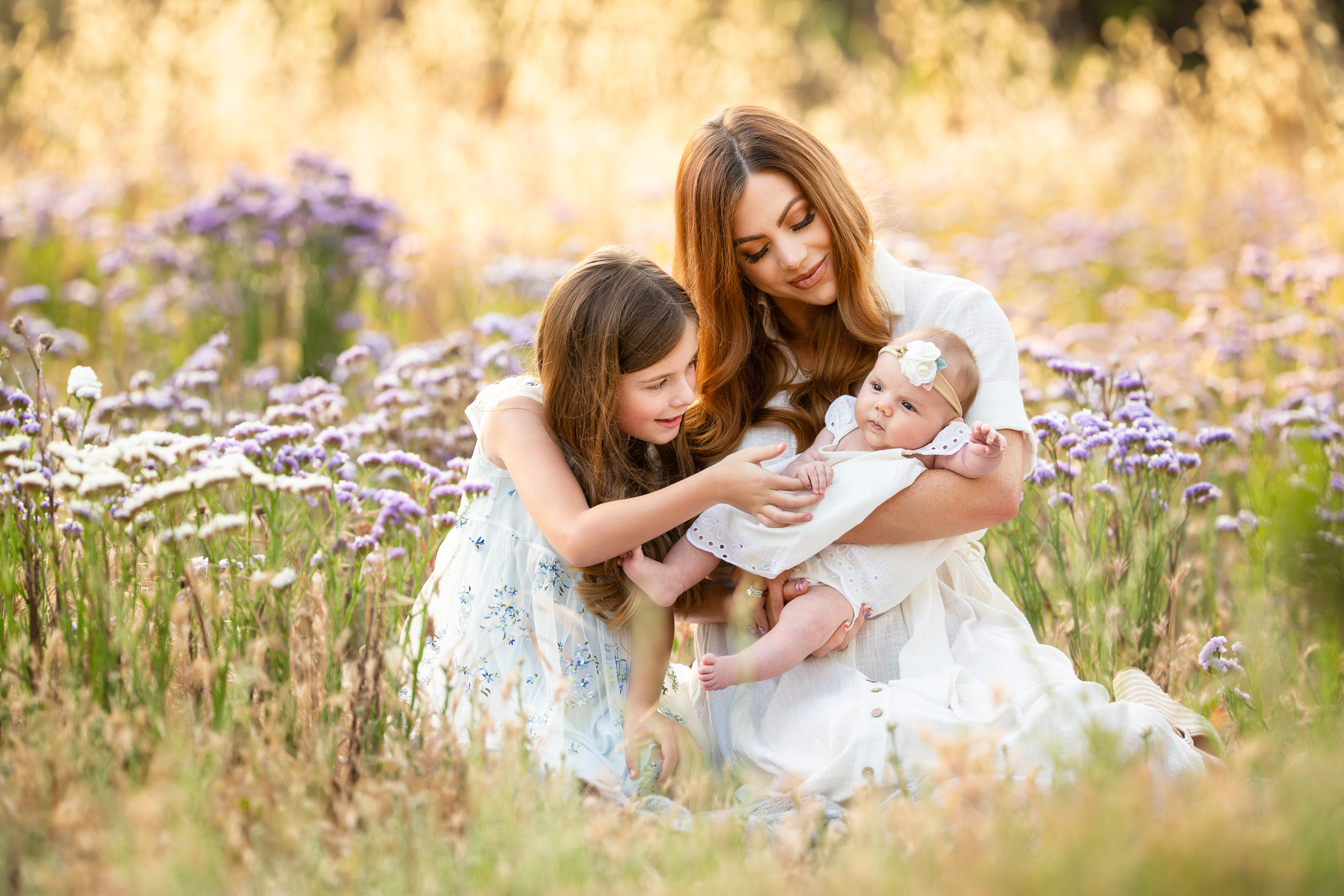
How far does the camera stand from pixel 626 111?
8562mm

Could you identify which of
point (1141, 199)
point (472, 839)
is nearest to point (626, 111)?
point (1141, 199)

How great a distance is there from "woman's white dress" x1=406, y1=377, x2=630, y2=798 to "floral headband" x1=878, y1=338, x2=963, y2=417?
842mm

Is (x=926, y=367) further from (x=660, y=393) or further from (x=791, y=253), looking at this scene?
(x=660, y=393)

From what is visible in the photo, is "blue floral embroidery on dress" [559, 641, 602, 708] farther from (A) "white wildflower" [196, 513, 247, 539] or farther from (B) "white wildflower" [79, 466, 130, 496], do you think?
(B) "white wildflower" [79, 466, 130, 496]

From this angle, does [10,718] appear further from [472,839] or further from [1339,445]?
[1339,445]

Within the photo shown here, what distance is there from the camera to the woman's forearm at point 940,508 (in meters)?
2.23

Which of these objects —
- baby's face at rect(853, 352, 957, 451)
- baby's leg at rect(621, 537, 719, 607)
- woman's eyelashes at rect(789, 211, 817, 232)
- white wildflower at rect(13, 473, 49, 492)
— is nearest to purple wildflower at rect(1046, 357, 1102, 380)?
baby's face at rect(853, 352, 957, 451)

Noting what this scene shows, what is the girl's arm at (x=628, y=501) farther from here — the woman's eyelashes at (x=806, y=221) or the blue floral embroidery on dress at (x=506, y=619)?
the woman's eyelashes at (x=806, y=221)

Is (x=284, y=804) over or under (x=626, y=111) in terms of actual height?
under

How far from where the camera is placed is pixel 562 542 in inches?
85.5

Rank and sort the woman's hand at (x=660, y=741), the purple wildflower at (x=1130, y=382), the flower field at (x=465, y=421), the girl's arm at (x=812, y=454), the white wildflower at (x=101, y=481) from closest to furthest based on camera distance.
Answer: the flower field at (x=465, y=421) < the white wildflower at (x=101, y=481) < the woman's hand at (x=660, y=741) < the girl's arm at (x=812, y=454) < the purple wildflower at (x=1130, y=382)

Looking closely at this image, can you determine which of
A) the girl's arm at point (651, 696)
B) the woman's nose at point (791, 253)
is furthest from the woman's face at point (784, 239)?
the girl's arm at point (651, 696)

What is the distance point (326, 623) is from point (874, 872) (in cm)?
128

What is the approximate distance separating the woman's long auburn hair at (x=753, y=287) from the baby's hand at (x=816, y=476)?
328mm
